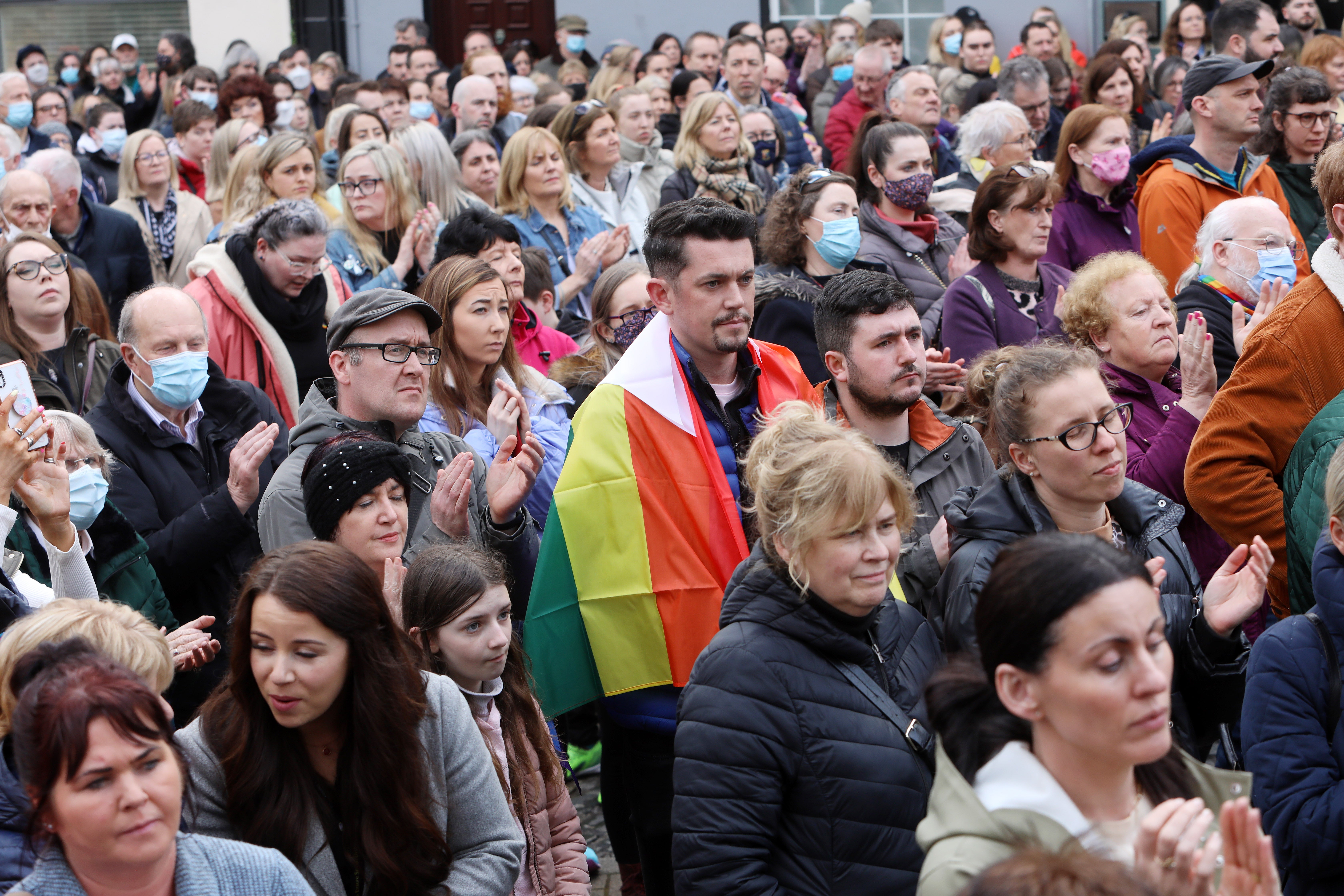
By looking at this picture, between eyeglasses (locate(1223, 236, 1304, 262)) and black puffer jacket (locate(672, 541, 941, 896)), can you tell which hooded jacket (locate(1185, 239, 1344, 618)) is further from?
black puffer jacket (locate(672, 541, 941, 896))

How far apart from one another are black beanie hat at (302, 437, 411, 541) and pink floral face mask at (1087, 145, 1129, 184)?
4048 millimetres

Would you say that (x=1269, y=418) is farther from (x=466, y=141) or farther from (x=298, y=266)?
(x=466, y=141)

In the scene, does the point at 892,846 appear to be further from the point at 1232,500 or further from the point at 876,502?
the point at 1232,500

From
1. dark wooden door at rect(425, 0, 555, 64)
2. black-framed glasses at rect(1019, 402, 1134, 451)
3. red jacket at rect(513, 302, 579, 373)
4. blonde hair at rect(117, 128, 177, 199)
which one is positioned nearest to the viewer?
black-framed glasses at rect(1019, 402, 1134, 451)

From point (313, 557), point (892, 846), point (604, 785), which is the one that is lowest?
point (604, 785)

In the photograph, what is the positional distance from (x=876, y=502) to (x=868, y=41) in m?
9.29

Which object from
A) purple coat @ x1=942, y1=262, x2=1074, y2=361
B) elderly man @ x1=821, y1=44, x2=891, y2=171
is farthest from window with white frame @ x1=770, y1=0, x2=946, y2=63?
purple coat @ x1=942, y1=262, x2=1074, y2=361

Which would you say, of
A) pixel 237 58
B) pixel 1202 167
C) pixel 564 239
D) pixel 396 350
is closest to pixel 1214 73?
pixel 1202 167

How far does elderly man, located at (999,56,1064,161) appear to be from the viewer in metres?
8.60

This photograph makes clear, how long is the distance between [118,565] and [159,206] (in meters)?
4.64

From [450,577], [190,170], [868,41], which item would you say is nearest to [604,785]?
[450,577]

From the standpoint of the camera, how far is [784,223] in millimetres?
5504

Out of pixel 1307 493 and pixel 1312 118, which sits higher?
pixel 1312 118

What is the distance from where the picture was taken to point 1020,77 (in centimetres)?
861
